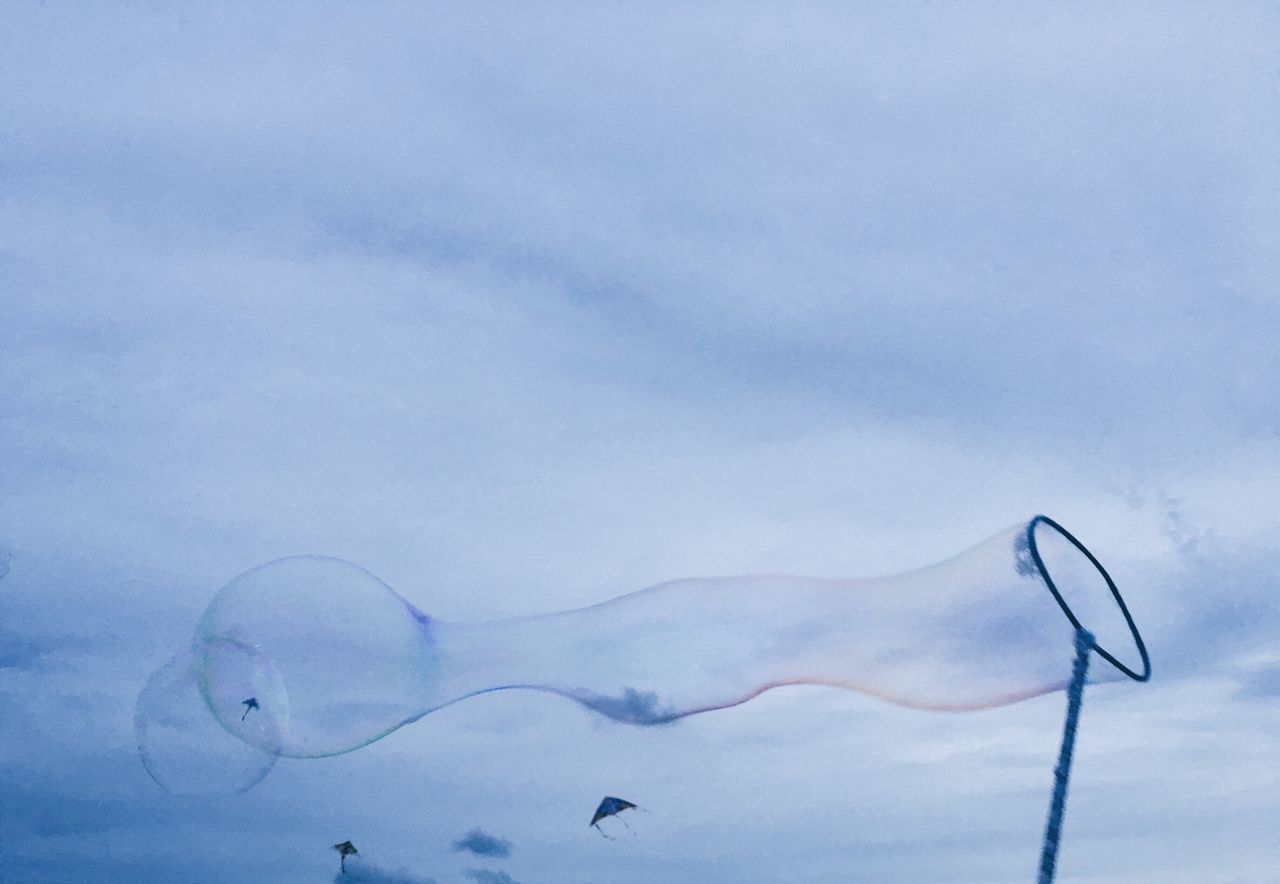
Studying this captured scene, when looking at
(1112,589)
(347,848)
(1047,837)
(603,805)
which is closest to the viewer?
(1112,589)

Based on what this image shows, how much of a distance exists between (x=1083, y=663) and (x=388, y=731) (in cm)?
1423

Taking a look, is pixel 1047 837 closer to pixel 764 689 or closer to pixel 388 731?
pixel 764 689

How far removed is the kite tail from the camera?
23.3 meters

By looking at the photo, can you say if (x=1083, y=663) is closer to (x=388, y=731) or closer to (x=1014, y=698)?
(x=1014, y=698)

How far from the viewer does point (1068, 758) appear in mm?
25703

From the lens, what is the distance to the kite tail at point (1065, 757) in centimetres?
2333

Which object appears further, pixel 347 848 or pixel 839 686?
pixel 347 848

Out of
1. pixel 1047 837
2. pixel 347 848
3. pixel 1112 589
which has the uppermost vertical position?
pixel 347 848

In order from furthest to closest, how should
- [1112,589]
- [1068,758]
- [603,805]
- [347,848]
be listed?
[347,848]
[603,805]
[1068,758]
[1112,589]

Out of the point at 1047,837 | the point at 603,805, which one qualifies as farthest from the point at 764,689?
the point at 603,805

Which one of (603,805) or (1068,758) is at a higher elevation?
(603,805)

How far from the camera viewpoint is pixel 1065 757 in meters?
25.8

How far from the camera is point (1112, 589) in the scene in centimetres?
2206

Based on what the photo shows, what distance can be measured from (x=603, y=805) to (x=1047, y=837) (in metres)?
11.7
